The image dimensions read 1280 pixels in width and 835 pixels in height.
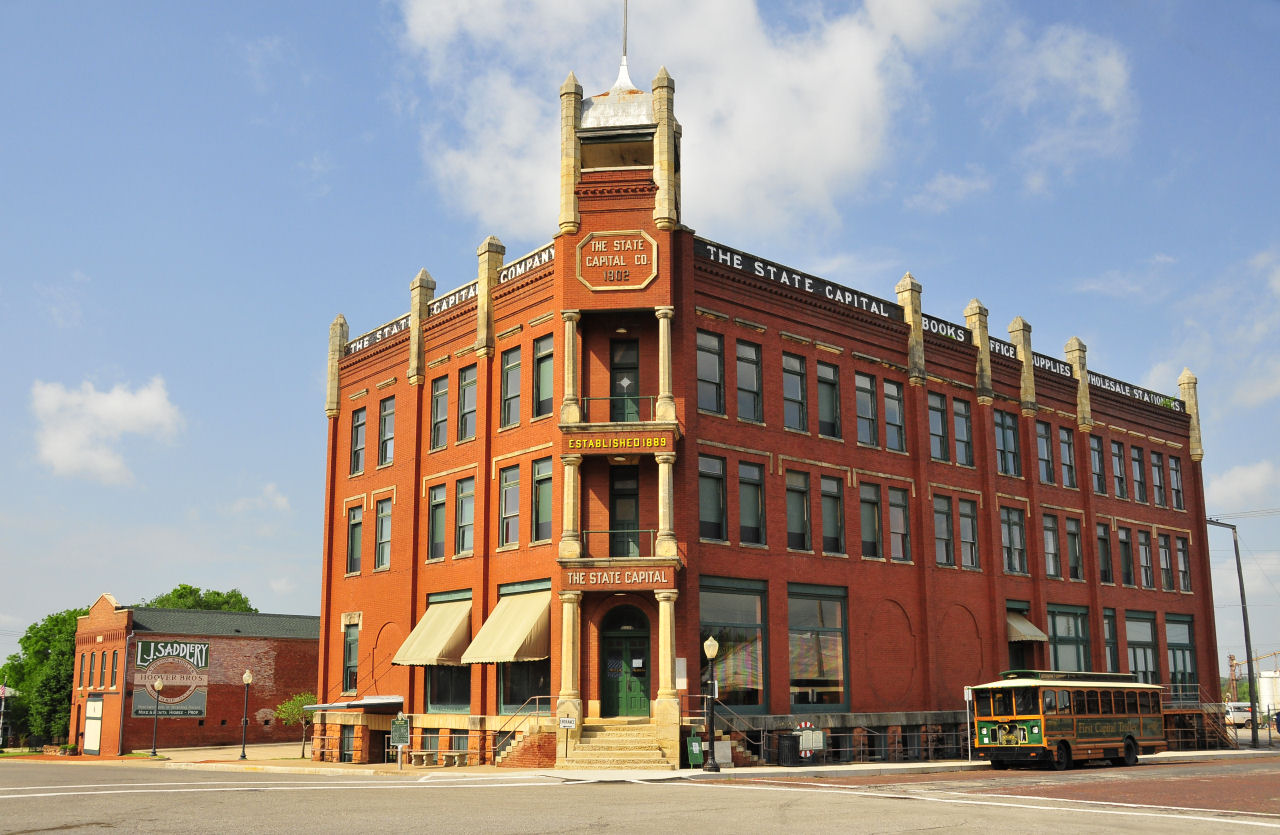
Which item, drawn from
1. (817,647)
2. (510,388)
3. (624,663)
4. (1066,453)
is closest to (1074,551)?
(1066,453)

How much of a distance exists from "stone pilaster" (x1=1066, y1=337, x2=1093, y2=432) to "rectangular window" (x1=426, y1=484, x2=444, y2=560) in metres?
27.0

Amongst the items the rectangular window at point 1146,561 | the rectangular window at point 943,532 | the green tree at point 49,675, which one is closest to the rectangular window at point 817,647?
the rectangular window at point 943,532

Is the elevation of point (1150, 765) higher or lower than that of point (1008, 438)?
lower

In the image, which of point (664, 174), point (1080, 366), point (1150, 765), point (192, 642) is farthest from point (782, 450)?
point (192, 642)

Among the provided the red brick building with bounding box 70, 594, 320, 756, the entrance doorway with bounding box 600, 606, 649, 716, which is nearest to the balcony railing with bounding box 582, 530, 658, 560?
the entrance doorway with bounding box 600, 606, 649, 716

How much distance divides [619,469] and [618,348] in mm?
3704

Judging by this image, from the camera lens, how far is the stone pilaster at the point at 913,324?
4231 centimetres

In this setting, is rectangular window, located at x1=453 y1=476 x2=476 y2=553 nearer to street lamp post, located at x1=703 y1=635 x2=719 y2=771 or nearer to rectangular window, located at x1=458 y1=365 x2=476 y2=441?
rectangular window, located at x1=458 y1=365 x2=476 y2=441

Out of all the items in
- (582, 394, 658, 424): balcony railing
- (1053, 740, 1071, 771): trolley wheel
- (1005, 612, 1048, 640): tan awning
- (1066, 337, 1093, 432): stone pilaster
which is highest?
(1066, 337, 1093, 432): stone pilaster

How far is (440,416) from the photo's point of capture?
41.4 metres

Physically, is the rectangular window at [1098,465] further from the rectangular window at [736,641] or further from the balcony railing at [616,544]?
the balcony railing at [616,544]

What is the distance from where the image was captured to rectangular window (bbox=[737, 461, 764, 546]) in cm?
3631

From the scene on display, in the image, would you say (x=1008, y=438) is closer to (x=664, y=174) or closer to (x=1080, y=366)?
(x=1080, y=366)

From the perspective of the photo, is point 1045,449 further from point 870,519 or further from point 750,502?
point 750,502
